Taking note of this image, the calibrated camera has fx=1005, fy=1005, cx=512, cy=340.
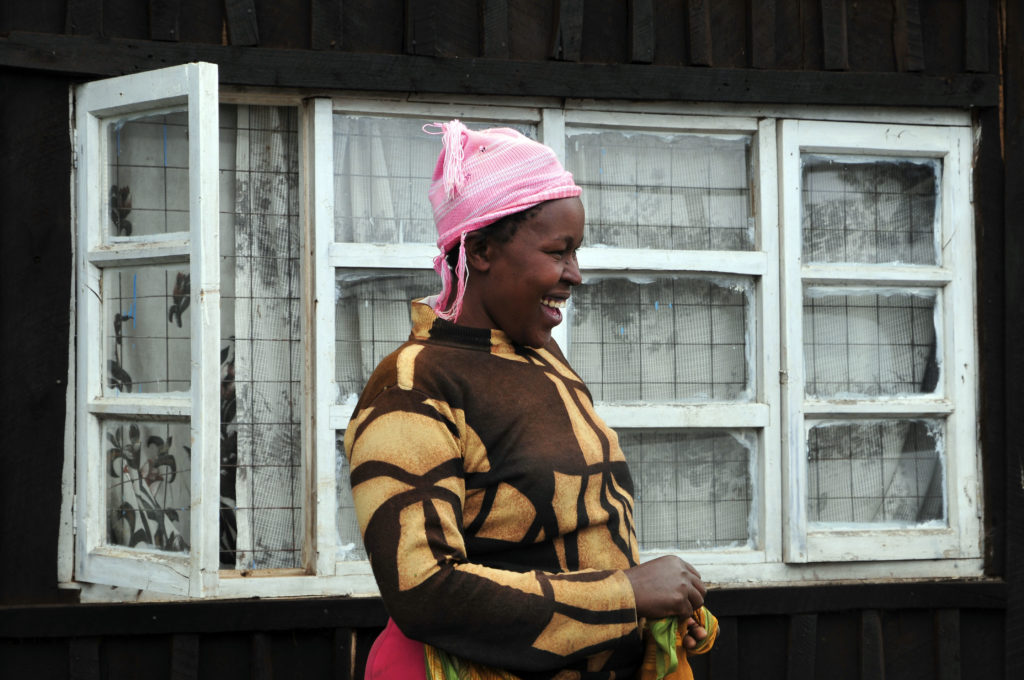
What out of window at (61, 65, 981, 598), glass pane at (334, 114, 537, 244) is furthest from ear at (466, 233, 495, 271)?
glass pane at (334, 114, 537, 244)

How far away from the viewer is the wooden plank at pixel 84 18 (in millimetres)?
2977

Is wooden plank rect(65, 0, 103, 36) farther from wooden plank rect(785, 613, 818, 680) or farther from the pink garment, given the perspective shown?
wooden plank rect(785, 613, 818, 680)

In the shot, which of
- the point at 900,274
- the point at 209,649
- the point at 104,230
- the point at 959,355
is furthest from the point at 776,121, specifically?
the point at 209,649

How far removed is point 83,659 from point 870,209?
2944 mm

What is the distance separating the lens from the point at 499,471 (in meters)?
1.61

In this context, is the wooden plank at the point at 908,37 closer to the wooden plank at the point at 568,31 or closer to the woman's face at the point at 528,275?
the wooden plank at the point at 568,31

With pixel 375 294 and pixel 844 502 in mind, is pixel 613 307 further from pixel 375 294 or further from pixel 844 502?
pixel 844 502

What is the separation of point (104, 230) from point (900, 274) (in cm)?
260

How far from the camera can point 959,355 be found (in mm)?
3457

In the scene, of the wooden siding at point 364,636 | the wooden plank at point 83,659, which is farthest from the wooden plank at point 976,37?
the wooden plank at point 83,659

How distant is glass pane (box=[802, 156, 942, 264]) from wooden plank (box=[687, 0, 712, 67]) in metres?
0.52

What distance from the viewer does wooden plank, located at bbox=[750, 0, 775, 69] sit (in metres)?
3.32

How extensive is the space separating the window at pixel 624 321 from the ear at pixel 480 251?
143 centimetres

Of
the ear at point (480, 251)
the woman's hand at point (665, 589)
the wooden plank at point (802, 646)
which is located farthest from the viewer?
the wooden plank at point (802, 646)
